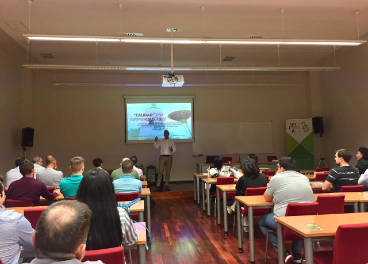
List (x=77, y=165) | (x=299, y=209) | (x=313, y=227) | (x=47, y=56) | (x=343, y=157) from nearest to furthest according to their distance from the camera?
1. (x=313, y=227)
2. (x=299, y=209)
3. (x=77, y=165)
4. (x=343, y=157)
5. (x=47, y=56)

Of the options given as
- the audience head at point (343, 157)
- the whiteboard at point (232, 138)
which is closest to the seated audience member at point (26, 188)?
the audience head at point (343, 157)

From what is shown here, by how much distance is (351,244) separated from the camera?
208cm

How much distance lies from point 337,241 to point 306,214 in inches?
38.5

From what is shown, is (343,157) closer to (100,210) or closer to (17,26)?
(100,210)

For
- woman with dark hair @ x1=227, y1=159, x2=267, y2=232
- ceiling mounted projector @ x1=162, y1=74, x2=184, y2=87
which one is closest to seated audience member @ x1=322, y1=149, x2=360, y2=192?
woman with dark hair @ x1=227, y1=159, x2=267, y2=232

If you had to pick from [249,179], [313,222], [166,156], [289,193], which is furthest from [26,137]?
[313,222]

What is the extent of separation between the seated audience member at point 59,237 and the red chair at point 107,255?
0.51 meters

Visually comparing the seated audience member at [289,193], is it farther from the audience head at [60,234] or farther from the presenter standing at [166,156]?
the presenter standing at [166,156]

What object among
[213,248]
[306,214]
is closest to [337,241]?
[306,214]

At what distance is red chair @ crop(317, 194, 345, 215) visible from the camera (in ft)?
10.7

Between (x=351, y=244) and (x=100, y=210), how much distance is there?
1.74 m

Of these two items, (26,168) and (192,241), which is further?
(192,241)

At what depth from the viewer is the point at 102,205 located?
183 cm

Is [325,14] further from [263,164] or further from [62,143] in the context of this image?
[62,143]
